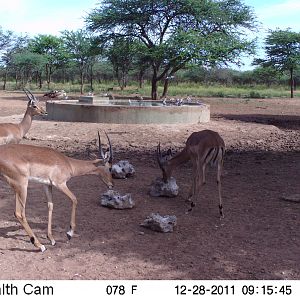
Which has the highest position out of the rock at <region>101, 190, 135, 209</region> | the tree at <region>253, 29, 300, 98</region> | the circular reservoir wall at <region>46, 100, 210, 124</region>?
the tree at <region>253, 29, 300, 98</region>

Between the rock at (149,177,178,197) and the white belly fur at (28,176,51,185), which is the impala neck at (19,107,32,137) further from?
the white belly fur at (28,176,51,185)

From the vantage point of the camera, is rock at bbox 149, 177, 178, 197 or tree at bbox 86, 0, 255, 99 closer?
rock at bbox 149, 177, 178, 197

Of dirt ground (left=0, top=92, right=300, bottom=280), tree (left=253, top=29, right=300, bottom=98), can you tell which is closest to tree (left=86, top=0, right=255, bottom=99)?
tree (left=253, top=29, right=300, bottom=98)

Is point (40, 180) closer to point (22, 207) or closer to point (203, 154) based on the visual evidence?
point (22, 207)

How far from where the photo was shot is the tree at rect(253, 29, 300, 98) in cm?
3861

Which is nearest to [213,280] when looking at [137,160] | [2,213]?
[2,213]

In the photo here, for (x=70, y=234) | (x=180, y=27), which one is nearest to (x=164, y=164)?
(x=70, y=234)

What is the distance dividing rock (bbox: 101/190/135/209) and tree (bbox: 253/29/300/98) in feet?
112

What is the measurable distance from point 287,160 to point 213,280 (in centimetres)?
659

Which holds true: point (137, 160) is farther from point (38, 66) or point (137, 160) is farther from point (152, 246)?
point (38, 66)

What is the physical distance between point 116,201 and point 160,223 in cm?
101

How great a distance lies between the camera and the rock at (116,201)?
20.6 feet

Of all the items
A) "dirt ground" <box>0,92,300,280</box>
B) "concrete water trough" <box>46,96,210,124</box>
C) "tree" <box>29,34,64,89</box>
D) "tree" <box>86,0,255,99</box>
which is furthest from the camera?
"tree" <box>29,34,64,89</box>

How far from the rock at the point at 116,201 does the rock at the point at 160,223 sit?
2.52ft
